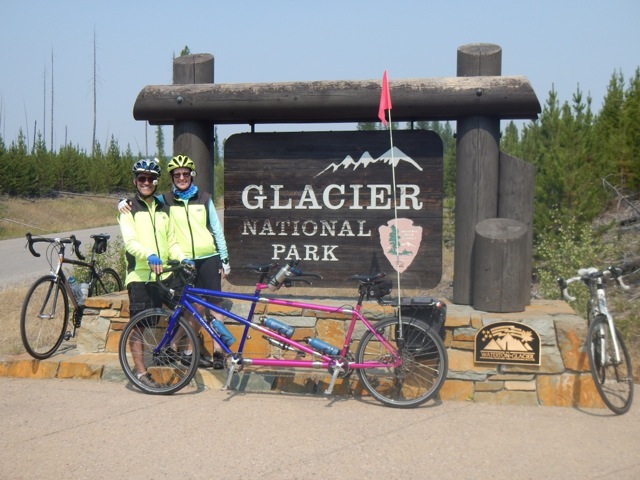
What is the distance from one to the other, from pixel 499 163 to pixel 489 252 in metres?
0.86

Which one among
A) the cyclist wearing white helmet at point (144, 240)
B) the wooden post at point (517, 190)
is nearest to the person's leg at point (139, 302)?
the cyclist wearing white helmet at point (144, 240)

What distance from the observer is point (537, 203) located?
17.4 metres

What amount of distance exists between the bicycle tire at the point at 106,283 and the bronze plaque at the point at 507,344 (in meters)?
3.92

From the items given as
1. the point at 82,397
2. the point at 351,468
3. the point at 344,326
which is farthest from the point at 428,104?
the point at 82,397

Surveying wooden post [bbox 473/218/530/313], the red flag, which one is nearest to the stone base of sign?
wooden post [bbox 473/218/530/313]

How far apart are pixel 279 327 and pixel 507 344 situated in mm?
1784

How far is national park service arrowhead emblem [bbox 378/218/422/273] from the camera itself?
20.7ft

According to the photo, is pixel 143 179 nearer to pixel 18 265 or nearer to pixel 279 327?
pixel 279 327

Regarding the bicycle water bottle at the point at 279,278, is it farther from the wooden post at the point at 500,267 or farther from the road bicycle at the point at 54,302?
the road bicycle at the point at 54,302

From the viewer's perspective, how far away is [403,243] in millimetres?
6316

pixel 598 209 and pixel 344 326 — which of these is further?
pixel 598 209

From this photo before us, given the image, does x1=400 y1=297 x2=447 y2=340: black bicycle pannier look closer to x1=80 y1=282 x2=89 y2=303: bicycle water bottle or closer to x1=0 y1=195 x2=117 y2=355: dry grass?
x1=80 y1=282 x2=89 y2=303: bicycle water bottle

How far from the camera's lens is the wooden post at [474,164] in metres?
6.10

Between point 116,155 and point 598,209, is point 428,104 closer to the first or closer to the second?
point 598,209
